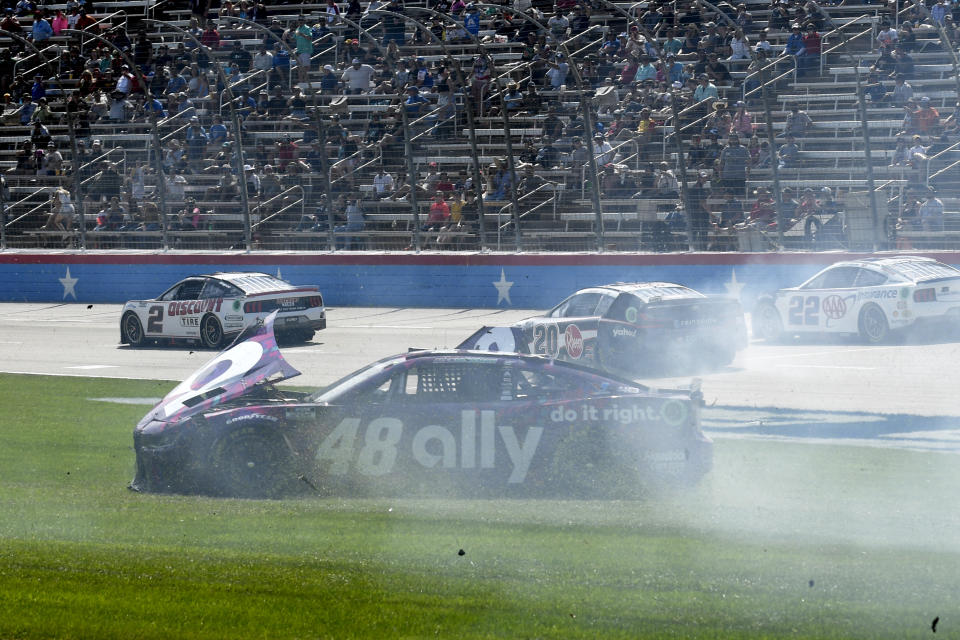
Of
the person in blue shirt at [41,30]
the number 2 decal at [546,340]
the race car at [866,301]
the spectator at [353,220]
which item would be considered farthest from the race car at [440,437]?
the person in blue shirt at [41,30]

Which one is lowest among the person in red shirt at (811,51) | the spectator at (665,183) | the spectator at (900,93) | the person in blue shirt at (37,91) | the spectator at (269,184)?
the spectator at (665,183)

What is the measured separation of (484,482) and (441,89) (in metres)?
19.1

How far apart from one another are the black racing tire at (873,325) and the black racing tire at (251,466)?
12.0 meters

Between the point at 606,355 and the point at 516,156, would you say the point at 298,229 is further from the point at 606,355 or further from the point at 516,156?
the point at 606,355

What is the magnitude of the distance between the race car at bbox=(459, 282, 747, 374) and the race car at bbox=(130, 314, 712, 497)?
277 inches

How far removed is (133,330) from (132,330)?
0.03 metres

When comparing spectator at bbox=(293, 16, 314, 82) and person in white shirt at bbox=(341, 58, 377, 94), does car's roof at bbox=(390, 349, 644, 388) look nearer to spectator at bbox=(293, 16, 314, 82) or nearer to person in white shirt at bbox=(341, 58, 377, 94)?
person in white shirt at bbox=(341, 58, 377, 94)

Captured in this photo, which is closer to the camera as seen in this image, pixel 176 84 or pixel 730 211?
pixel 730 211

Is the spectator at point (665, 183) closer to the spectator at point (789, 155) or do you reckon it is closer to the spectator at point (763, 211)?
the spectator at point (763, 211)

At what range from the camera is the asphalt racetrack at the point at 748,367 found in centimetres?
1273

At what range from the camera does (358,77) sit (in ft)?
97.1

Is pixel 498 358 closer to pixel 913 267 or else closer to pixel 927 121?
pixel 913 267

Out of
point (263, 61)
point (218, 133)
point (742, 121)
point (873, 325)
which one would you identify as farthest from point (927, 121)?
point (263, 61)

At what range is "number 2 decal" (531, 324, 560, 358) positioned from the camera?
1680 centimetres
